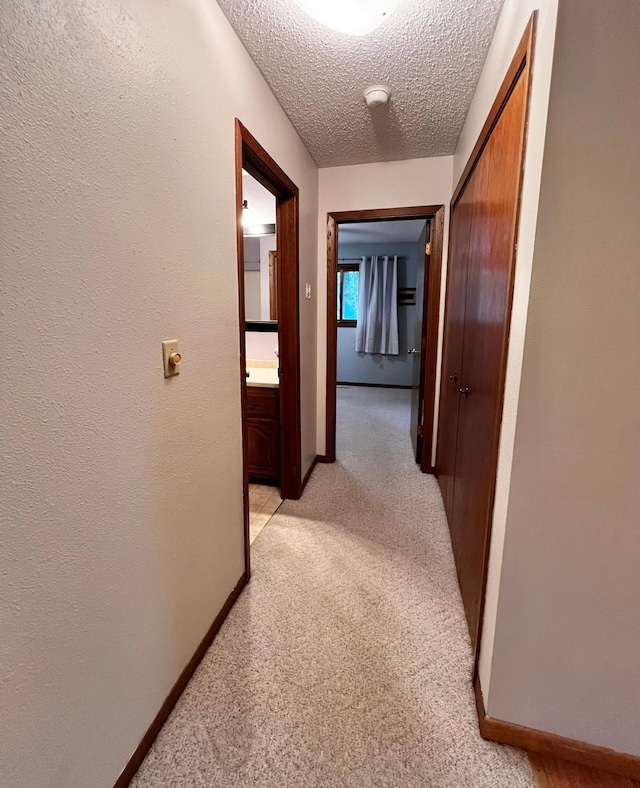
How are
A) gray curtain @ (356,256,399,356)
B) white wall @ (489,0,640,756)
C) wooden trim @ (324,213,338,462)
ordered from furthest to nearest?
gray curtain @ (356,256,399,356), wooden trim @ (324,213,338,462), white wall @ (489,0,640,756)

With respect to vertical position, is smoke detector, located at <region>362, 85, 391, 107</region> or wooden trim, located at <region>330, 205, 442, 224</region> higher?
smoke detector, located at <region>362, 85, 391, 107</region>

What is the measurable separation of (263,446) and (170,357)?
1581 mm

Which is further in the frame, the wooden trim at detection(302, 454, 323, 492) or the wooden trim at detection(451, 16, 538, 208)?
the wooden trim at detection(302, 454, 323, 492)

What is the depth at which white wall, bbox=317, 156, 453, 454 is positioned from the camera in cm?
258

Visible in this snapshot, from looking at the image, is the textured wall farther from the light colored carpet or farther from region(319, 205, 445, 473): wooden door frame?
the light colored carpet

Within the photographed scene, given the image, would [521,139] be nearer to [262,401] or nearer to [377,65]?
[377,65]

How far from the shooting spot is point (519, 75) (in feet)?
3.43

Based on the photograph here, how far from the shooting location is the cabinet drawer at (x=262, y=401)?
250 cm

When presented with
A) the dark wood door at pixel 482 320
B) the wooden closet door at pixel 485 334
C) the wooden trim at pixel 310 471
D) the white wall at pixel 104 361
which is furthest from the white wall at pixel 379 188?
the white wall at pixel 104 361

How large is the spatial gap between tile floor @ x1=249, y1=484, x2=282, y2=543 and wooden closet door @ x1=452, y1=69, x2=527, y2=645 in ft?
3.67

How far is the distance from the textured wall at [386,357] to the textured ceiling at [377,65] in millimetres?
3600

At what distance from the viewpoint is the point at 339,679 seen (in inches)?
51.8

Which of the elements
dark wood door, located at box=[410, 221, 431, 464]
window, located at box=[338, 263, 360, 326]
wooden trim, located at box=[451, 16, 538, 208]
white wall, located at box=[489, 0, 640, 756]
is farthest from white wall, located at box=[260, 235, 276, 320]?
window, located at box=[338, 263, 360, 326]

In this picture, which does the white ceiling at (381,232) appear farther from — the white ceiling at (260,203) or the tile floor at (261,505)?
the tile floor at (261,505)
